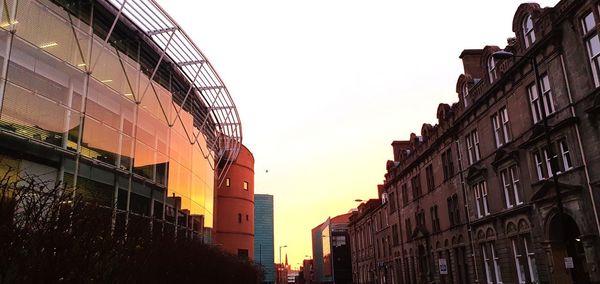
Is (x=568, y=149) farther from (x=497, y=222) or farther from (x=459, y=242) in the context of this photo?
(x=459, y=242)

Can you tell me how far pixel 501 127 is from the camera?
31.1m

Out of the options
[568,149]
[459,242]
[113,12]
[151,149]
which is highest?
[113,12]

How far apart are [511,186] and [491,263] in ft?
20.8

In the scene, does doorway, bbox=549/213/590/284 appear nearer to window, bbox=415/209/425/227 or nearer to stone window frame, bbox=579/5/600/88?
stone window frame, bbox=579/5/600/88

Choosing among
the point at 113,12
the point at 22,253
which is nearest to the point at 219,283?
the point at 113,12

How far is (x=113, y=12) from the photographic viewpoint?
25.4 m

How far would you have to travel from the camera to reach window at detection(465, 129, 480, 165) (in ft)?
115

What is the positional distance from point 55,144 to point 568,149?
23673 mm

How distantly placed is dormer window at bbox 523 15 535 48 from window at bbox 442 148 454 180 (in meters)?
14.1

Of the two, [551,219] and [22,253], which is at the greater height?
[551,219]

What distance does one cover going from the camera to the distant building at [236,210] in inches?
2237

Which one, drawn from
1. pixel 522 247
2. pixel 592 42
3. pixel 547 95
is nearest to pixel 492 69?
pixel 547 95

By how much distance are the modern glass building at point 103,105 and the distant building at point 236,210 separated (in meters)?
18.9

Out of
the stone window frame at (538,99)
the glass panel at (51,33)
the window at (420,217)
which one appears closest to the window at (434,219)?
A: the window at (420,217)
